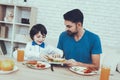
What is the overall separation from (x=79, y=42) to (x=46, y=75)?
0.74 m

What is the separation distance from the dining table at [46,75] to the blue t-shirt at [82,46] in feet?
1.58

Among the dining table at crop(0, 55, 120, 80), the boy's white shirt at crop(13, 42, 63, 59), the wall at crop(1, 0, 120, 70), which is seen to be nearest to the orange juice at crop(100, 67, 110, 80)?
the dining table at crop(0, 55, 120, 80)

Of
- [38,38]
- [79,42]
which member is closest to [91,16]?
[79,42]

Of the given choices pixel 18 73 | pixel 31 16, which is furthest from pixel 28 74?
pixel 31 16

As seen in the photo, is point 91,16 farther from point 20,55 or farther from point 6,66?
point 6,66

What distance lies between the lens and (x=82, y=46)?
2357 millimetres

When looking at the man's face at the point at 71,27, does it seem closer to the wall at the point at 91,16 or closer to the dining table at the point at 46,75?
the dining table at the point at 46,75

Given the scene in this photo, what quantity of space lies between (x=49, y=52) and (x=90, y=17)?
167 cm

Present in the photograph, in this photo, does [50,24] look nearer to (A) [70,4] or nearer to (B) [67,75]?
(A) [70,4]

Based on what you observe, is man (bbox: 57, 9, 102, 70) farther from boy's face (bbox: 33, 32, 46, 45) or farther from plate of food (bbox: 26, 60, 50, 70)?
plate of food (bbox: 26, 60, 50, 70)

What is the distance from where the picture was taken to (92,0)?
3836mm

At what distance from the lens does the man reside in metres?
2.31

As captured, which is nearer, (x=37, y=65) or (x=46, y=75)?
(x=46, y=75)

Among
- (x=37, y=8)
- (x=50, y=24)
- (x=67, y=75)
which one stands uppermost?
(x=37, y=8)
